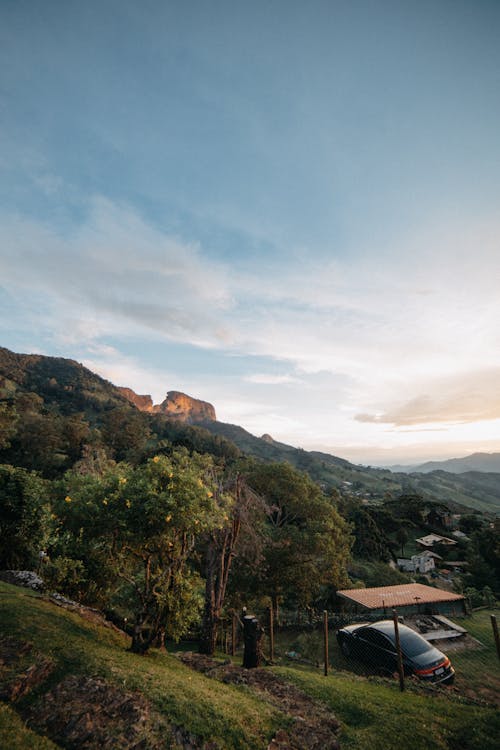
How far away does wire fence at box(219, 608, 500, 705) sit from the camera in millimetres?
9586

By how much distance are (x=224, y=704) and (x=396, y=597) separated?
16.6 m

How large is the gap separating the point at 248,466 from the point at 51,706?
63.7 feet

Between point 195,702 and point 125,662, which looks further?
point 125,662

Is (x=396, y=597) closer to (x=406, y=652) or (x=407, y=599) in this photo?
(x=407, y=599)

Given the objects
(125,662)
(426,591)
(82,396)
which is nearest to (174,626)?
(125,662)

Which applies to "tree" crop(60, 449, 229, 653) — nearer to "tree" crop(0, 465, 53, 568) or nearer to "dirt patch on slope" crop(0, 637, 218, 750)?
"dirt patch on slope" crop(0, 637, 218, 750)

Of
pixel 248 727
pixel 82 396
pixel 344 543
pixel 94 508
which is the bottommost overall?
pixel 344 543

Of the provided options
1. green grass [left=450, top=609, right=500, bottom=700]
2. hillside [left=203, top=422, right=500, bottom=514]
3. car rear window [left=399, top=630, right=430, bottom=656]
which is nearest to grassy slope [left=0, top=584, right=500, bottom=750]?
car rear window [left=399, top=630, right=430, bottom=656]

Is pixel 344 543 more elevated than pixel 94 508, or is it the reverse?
pixel 94 508

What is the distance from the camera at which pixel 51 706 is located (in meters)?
5.03

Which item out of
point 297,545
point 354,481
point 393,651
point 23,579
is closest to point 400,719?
point 393,651

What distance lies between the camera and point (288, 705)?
708 cm

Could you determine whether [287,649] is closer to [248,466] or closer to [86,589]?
[86,589]

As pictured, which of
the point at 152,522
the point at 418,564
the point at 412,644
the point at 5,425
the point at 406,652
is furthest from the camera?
the point at 5,425
